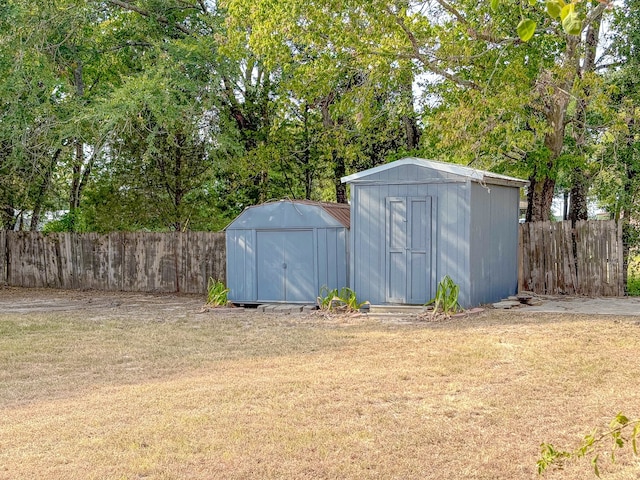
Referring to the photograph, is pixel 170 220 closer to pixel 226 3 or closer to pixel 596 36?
pixel 226 3

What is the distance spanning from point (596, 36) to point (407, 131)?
209 inches

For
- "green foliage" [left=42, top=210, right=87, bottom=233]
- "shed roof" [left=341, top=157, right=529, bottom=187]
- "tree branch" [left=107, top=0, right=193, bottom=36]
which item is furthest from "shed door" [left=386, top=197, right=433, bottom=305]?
"green foliage" [left=42, top=210, right=87, bottom=233]

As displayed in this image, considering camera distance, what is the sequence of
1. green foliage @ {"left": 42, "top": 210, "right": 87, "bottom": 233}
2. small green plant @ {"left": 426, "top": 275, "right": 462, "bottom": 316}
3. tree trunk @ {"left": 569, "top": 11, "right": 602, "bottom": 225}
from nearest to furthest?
small green plant @ {"left": 426, "top": 275, "right": 462, "bottom": 316} → tree trunk @ {"left": 569, "top": 11, "right": 602, "bottom": 225} → green foliage @ {"left": 42, "top": 210, "right": 87, "bottom": 233}

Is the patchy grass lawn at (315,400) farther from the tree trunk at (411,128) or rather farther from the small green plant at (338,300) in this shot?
the tree trunk at (411,128)

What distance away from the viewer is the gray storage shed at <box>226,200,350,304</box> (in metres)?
12.5

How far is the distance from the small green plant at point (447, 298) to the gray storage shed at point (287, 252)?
1.90 meters

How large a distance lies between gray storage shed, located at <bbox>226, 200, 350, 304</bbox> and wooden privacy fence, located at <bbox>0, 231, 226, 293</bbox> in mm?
2462

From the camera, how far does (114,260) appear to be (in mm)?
17109

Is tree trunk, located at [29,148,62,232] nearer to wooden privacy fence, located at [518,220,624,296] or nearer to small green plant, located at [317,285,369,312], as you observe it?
small green plant, located at [317,285,369,312]

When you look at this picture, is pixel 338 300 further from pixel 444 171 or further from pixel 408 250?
pixel 444 171

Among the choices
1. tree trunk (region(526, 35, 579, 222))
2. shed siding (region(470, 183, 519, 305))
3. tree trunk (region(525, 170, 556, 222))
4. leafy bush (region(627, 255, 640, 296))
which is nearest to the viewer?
shed siding (region(470, 183, 519, 305))

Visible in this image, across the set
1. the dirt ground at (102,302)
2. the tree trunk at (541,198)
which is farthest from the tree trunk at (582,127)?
the dirt ground at (102,302)

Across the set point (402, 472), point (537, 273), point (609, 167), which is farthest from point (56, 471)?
point (609, 167)

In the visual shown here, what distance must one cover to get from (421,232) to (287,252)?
2.54 metres
